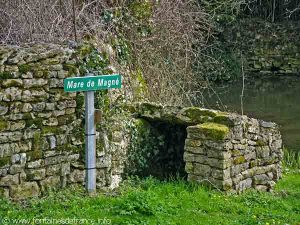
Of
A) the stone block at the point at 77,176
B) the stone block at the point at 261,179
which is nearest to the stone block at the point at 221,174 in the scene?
the stone block at the point at 261,179

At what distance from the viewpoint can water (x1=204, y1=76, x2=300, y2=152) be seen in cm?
1401

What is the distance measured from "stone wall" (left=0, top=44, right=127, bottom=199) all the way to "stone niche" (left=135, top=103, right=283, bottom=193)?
4.56 ft

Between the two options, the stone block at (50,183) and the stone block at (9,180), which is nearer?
the stone block at (9,180)

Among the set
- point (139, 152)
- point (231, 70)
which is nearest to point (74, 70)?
point (139, 152)

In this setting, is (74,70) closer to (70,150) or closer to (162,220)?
(70,150)

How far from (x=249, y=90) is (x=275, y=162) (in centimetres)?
1225

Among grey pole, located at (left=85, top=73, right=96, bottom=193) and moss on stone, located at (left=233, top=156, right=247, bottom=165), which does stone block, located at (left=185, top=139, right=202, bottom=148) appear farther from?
grey pole, located at (left=85, top=73, right=96, bottom=193)

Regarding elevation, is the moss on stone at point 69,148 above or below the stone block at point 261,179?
above

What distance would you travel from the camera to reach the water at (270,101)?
1401 centimetres

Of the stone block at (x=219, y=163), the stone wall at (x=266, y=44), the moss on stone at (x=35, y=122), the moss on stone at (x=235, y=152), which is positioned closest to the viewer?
the moss on stone at (x=35, y=122)

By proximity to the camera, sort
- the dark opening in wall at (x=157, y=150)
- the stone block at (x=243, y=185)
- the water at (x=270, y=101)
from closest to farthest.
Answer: the stone block at (x=243, y=185)
the dark opening in wall at (x=157, y=150)
the water at (x=270, y=101)

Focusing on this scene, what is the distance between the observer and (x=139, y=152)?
316 inches

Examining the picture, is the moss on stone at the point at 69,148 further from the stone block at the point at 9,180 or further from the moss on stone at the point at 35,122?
the stone block at the point at 9,180

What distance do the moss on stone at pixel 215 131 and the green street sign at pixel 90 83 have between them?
1.65 m
